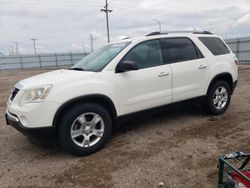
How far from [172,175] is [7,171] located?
2247 millimetres

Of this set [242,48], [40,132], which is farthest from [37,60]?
[40,132]

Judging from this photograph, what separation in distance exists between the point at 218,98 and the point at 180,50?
1469mm

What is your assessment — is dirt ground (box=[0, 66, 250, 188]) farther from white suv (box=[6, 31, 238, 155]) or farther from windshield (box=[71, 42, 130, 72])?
windshield (box=[71, 42, 130, 72])

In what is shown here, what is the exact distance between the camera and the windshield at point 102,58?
404cm

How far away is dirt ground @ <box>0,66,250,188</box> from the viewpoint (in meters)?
2.98

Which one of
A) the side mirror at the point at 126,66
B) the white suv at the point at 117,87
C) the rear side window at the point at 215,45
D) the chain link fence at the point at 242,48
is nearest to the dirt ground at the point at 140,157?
the white suv at the point at 117,87

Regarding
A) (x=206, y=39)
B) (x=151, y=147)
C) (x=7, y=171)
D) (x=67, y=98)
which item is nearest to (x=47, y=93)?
(x=67, y=98)

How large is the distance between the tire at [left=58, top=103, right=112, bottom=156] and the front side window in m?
1.05

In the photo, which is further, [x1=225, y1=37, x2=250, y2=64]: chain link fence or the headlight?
[x1=225, y1=37, x2=250, y2=64]: chain link fence

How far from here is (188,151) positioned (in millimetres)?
3609

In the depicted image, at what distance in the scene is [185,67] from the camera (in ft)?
15.2

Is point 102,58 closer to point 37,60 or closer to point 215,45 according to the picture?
Answer: point 215,45

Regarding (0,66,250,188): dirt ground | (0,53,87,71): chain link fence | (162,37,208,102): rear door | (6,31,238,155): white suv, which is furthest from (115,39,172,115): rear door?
(0,53,87,71): chain link fence

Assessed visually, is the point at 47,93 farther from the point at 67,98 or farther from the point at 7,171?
the point at 7,171
